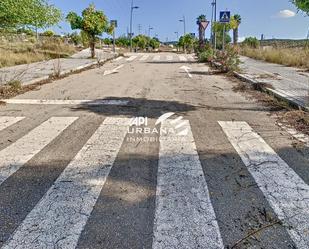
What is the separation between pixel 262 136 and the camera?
5.07 m

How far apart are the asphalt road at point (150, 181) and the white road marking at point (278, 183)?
12 mm

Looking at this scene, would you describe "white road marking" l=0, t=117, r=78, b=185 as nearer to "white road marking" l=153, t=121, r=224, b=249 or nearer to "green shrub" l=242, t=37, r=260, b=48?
"white road marking" l=153, t=121, r=224, b=249

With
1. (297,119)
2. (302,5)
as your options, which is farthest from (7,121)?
(302,5)

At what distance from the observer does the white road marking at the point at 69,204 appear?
2432mm

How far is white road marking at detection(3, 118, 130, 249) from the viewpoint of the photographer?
2.43m

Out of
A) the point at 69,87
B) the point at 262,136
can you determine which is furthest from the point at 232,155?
the point at 69,87

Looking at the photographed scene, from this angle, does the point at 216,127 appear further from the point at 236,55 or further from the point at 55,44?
the point at 55,44

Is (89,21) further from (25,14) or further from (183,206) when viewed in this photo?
(183,206)

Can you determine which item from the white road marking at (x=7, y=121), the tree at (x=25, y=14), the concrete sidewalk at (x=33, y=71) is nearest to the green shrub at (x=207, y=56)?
the concrete sidewalk at (x=33, y=71)

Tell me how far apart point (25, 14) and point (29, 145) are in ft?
22.0

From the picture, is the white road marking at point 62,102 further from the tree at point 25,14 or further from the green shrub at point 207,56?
the green shrub at point 207,56

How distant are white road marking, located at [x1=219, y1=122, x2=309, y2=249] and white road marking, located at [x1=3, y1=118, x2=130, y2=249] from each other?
5.75 feet

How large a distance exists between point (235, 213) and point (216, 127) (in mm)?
2847

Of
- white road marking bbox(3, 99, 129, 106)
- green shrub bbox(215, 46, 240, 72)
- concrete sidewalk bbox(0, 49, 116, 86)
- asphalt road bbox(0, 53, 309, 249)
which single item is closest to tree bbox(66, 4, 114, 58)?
concrete sidewalk bbox(0, 49, 116, 86)
